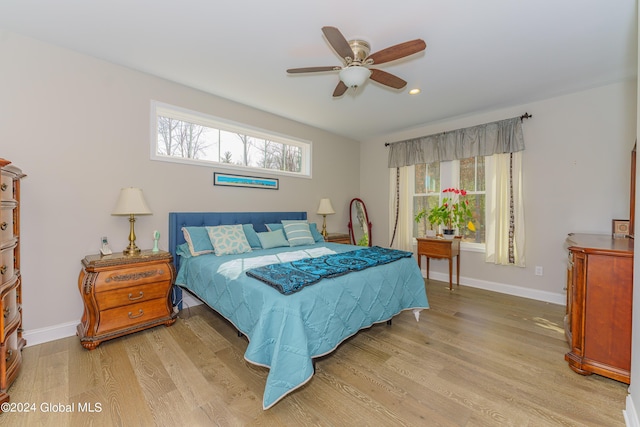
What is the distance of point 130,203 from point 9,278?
919 mm

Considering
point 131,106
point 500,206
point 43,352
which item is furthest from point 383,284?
point 131,106

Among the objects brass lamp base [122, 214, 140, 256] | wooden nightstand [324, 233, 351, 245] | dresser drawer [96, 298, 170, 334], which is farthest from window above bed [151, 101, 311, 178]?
dresser drawer [96, 298, 170, 334]

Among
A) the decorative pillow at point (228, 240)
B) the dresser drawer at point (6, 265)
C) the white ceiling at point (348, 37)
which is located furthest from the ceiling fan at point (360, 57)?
the dresser drawer at point (6, 265)

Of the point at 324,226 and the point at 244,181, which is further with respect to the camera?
the point at 324,226

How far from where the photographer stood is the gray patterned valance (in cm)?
360

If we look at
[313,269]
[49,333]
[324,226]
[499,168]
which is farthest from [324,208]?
[49,333]

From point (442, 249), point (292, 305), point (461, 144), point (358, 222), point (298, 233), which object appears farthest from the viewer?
point (358, 222)

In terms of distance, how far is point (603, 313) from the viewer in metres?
1.84

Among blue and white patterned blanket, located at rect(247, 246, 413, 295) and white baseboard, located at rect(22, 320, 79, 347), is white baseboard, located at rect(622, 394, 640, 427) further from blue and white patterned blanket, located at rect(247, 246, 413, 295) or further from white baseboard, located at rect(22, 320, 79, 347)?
white baseboard, located at rect(22, 320, 79, 347)

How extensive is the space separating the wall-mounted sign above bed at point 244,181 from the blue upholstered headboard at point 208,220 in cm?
39

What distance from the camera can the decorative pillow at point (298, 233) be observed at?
359 centimetres

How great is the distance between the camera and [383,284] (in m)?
2.32

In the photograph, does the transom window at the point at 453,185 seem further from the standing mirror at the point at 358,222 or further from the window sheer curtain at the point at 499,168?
the standing mirror at the point at 358,222

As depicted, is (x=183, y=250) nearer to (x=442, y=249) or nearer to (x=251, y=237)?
(x=251, y=237)
